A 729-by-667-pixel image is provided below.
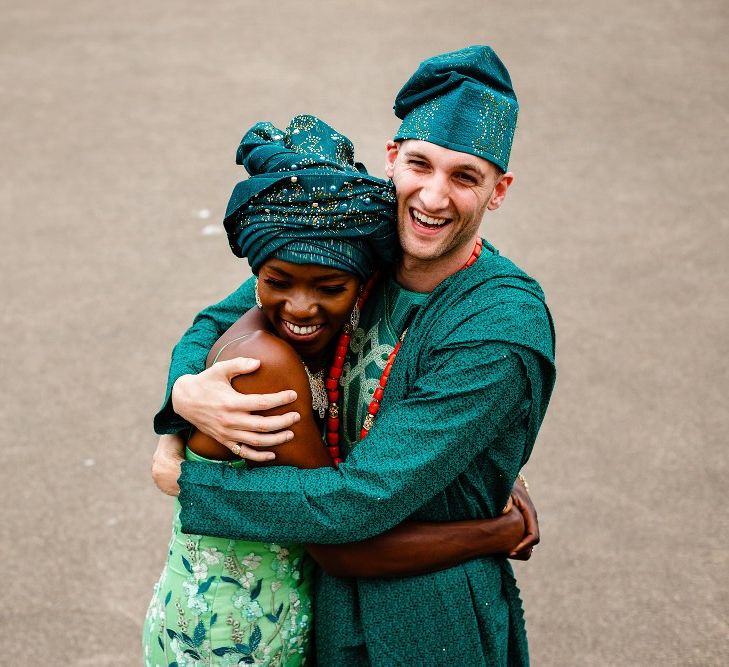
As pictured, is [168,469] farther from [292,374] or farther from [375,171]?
[375,171]

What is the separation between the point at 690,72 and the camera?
8109mm

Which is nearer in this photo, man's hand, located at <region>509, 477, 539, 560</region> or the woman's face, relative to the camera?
the woman's face

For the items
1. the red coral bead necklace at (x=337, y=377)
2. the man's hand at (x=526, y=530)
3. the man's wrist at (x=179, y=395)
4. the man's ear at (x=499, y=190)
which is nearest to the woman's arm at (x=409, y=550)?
the man's hand at (x=526, y=530)

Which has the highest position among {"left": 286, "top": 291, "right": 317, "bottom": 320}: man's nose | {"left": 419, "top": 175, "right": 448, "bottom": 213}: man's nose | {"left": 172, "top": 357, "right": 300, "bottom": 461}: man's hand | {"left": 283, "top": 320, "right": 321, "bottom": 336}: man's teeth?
{"left": 419, "top": 175, "right": 448, "bottom": 213}: man's nose

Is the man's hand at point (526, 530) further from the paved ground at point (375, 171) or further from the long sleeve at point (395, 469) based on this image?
the paved ground at point (375, 171)

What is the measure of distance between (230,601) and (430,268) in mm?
959

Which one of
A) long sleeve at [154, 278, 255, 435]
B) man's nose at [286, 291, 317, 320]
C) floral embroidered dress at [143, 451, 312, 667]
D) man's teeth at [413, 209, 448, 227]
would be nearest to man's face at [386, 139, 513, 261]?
man's teeth at [413, 209, 448, 227]

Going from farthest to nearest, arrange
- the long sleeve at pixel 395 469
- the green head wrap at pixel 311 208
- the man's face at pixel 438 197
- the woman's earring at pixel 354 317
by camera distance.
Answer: the woman's earring at pixel 354 317 < the man's face at pixel 438 197 < the green head wrap at pixel 311 208 < the long sleeve at pixel 395 469

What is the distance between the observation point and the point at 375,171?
652 cm

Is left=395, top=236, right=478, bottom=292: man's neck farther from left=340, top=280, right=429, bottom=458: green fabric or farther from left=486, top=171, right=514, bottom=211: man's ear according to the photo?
left=486, top=171, right=514, bottom=211: man's ear

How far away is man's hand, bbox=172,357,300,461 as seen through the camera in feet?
6.56

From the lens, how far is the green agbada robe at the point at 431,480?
1966mm

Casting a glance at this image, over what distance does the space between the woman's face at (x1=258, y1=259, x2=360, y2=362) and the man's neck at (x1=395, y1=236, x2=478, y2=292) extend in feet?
0.50

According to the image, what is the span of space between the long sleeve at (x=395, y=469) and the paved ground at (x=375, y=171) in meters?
1.93
